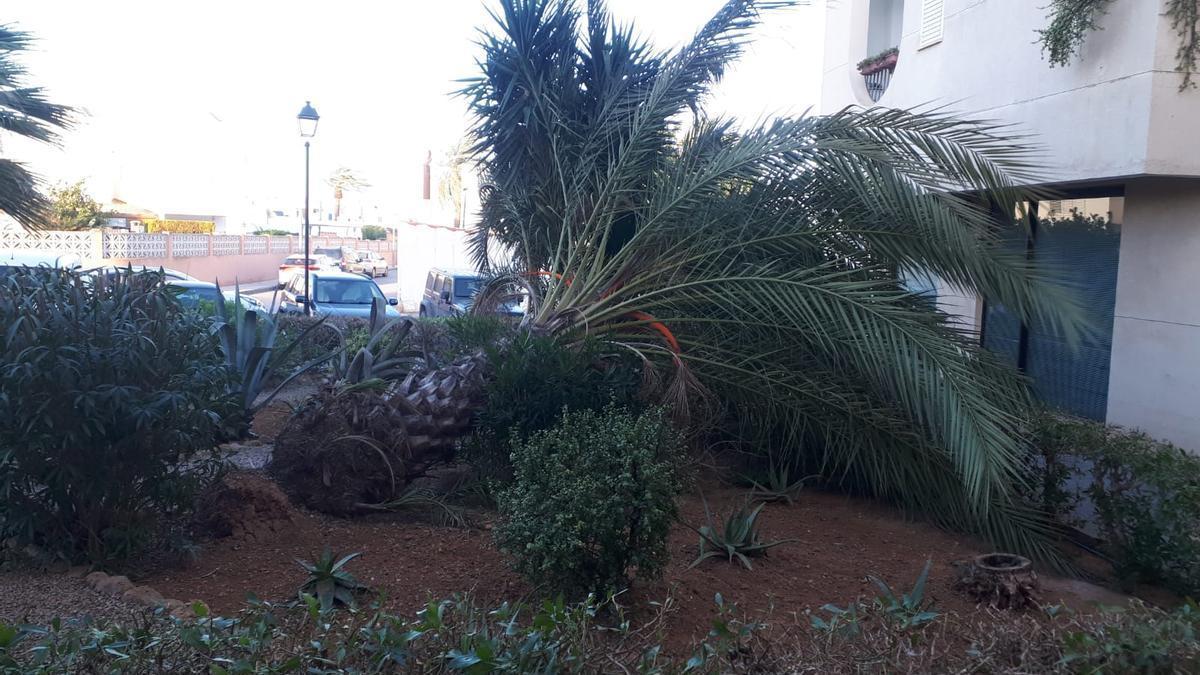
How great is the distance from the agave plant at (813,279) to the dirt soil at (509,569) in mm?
494

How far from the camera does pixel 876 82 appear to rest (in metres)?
13.1

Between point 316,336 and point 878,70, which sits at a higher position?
point 878,70

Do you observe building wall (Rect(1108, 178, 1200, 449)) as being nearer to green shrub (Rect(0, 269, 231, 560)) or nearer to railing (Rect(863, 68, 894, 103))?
railing (Rect(863, 68, 894, 103))

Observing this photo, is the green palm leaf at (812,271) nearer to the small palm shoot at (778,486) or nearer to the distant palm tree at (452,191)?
the small palm shoot at (778,486)

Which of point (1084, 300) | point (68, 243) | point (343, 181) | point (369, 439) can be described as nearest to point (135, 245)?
point (68, 243)

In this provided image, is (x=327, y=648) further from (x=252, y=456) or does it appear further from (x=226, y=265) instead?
(x=226, y=265)

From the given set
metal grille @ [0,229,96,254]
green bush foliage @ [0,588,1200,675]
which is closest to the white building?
green bush foliage @ [0,588,1200,675]

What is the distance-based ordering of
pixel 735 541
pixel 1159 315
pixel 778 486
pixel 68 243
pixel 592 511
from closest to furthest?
pixel 592 511 < pixel 735 541 < pixel 778 486 < pixel 1159 315 < pixel 68 243

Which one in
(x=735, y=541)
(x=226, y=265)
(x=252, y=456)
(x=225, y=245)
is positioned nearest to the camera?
(x=735, y=541)

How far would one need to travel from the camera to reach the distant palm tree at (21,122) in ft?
32.8

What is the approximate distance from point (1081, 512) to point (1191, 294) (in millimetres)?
2385

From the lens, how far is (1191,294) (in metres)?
8.09

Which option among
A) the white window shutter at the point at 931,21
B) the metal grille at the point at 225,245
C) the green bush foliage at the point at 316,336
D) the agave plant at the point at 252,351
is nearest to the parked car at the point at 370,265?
the metal grille at the point at 225,245

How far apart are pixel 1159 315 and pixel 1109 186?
1.40 metres
